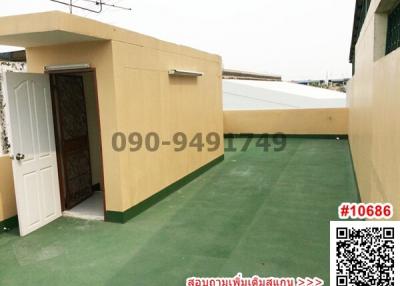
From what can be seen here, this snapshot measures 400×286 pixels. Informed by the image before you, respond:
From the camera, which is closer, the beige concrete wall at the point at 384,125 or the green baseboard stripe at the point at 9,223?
the beige concrete wall at the point at 384,125

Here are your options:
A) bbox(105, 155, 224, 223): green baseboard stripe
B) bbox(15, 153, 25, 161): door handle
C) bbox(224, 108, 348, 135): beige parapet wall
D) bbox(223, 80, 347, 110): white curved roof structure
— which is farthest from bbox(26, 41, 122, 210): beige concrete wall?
bbox(223, 80, 347, 110): white curved roof structure

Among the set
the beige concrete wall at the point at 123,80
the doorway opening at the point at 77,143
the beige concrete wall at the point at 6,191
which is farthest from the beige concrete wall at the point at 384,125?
the beige concrete wall at the point at 6,191

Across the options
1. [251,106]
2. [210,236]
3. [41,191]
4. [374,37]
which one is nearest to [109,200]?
[41,191]

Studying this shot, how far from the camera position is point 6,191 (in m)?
4.51

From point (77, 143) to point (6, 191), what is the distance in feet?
4.16

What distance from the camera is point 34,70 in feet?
16.0

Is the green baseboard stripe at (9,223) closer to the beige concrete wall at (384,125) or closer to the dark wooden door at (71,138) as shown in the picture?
the dark wooden door at (71,138)

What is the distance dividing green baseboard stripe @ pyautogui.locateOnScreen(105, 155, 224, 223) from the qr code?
299 cm

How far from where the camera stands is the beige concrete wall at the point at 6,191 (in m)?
4.45

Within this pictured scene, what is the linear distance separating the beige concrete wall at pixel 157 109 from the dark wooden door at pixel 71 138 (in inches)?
38.6

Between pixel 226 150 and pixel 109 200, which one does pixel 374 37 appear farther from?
pixel 226 150

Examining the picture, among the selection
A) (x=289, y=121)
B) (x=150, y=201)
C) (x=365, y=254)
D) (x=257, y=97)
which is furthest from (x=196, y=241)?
(x=257, y=97)

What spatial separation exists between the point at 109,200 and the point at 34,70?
81.0 inches

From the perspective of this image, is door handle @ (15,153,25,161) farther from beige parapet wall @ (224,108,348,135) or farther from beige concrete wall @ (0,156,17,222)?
beige parapet wall @ (224,108,348,135)
